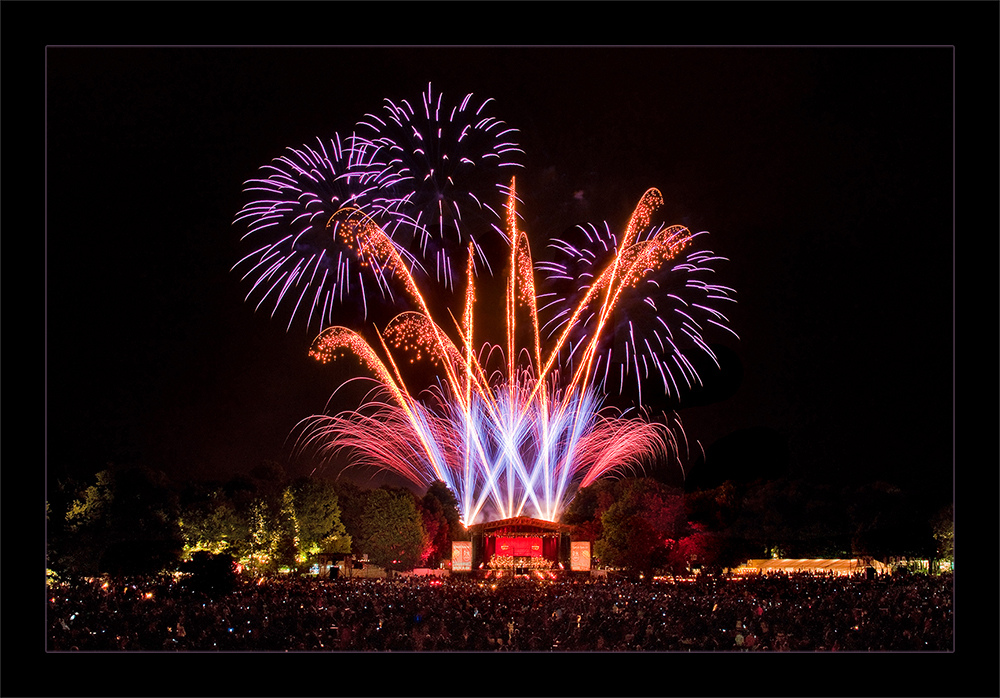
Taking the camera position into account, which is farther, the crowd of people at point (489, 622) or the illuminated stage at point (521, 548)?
the illuminated stage at point (521, 548)

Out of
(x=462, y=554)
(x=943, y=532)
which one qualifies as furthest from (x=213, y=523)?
(x=943, y=532)

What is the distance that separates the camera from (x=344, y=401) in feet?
99.3

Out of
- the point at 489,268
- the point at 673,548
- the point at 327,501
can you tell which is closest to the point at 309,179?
the point at 489,268

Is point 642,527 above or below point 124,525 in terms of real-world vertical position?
below

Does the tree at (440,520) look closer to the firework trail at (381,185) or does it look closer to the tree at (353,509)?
the tree at (353,509)

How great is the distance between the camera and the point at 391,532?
115 feet

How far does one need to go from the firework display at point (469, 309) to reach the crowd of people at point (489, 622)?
30.1 feet

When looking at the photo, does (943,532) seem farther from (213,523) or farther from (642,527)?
(213,523)

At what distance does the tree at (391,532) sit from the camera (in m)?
35.1

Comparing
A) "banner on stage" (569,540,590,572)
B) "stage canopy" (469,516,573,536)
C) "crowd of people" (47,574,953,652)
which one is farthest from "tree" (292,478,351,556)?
"crowd of people" (47,574,953,652)

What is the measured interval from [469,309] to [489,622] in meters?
11.4

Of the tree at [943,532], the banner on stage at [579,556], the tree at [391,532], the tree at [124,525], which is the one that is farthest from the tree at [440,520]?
the tree at [943,532]

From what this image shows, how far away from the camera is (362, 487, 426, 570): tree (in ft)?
115
